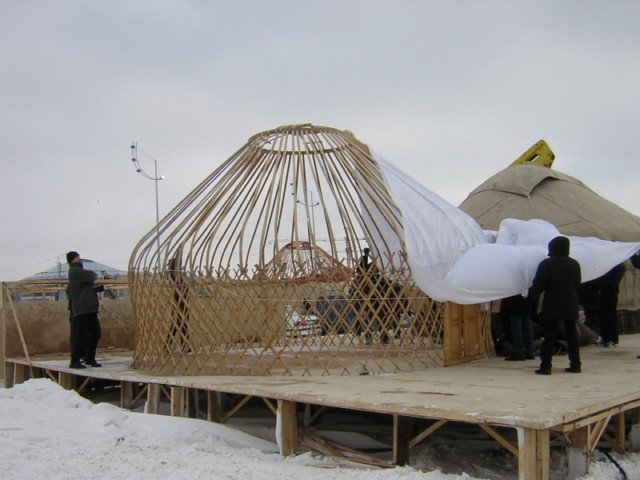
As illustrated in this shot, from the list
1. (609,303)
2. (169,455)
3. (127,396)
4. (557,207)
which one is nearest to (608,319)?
(609,303)

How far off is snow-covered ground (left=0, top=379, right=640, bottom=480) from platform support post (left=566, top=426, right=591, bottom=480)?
5cm

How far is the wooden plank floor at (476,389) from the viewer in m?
2.71

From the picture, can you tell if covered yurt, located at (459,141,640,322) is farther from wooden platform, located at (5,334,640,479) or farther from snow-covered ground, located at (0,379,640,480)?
snow-covered ground, located at (0,379,640,480)

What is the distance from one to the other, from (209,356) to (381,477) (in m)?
2.30

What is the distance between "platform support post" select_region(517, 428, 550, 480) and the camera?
2490 millimetres

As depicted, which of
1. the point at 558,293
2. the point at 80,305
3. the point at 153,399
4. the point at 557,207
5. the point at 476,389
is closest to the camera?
the point at 476,389

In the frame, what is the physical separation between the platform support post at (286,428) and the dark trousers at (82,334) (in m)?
2.51

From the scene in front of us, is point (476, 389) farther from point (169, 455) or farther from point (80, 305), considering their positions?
point (80, 305)

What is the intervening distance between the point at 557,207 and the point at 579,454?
5.15 m

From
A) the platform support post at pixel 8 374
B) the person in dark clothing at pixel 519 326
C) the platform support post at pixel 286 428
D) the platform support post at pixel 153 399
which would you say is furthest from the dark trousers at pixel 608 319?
the platform support post at pixel 8 374

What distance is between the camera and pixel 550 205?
762 cm

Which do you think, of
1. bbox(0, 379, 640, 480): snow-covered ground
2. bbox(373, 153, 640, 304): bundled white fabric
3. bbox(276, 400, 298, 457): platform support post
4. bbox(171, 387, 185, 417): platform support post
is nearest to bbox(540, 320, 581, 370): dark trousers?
bbox(373, 153, 640, 304): bundled white fabric

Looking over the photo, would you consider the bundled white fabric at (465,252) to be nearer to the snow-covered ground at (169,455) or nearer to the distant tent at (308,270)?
the distant tent at (308,270)

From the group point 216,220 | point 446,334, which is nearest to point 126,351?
point 216,220
